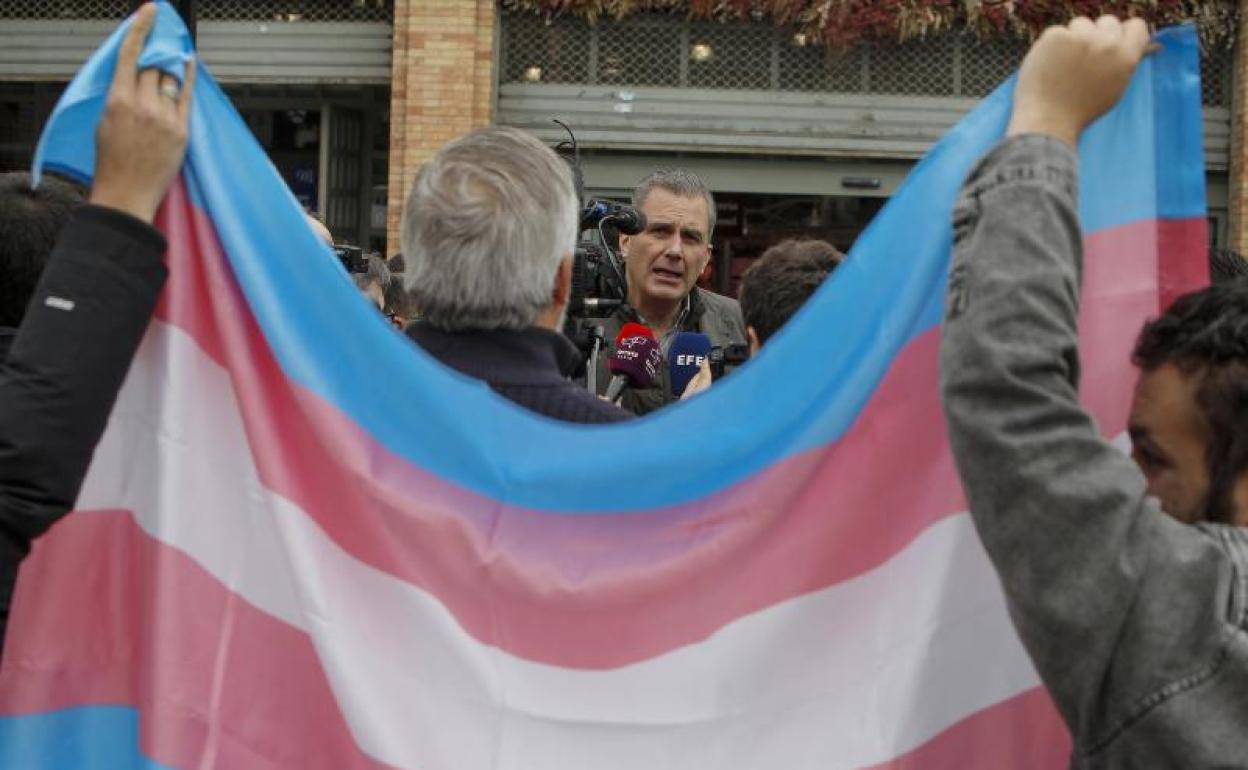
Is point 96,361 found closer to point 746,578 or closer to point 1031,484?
point 746,578

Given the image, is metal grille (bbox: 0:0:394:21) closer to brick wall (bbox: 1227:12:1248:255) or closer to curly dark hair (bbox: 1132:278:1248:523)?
brick wall (bbox: 1227:12:1248:255)

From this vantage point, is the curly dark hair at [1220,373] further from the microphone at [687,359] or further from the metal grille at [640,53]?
the metal grille at [640,53]

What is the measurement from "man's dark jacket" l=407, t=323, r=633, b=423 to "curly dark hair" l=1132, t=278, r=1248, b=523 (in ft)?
2.64

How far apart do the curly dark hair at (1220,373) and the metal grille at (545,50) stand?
31.8ft

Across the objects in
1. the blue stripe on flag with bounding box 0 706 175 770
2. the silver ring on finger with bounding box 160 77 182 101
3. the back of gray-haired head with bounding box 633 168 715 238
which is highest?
the back of gray-haired head with bounding box 633 168 715 238

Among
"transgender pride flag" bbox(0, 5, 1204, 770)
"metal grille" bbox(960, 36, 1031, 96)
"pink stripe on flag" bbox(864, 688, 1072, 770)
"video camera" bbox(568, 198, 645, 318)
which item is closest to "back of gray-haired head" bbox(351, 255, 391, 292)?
"video camera" bbox(568, 198, 645, 318)

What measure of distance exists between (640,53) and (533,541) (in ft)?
30.8

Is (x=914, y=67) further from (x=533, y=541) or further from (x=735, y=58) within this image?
(x=533, y=541)

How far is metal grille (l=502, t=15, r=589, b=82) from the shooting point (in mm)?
11055

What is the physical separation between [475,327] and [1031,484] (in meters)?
0.96

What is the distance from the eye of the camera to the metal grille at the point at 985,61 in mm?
10953

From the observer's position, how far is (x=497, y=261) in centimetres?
214

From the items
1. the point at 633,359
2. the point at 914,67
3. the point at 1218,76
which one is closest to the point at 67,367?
the point at 633,359

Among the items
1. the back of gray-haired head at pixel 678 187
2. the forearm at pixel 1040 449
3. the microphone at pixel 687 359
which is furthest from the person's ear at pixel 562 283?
the back of gray-haired head at pixel 678 187
